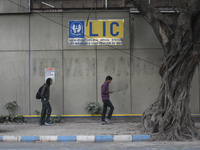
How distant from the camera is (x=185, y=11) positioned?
8.23 m


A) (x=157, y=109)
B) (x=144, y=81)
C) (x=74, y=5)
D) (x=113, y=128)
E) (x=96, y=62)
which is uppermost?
(x=74, y=5)

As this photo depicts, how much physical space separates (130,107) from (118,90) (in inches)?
33.0

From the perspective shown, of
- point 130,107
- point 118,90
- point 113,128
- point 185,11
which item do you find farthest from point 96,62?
point 185,11

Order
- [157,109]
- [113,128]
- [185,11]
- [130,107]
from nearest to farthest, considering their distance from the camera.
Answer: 1. [185,11]
2. [157,109]
3. [113,128]
4. [130,107]

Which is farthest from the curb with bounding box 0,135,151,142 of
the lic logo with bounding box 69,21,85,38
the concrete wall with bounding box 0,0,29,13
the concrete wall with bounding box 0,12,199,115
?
the concrete wall with bounding box 0,0,29,13

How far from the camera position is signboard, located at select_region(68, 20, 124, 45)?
461 inches

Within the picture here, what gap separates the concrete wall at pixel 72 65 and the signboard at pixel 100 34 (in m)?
0.20

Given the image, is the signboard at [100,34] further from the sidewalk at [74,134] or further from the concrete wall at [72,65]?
the sidewalk at [74,134]

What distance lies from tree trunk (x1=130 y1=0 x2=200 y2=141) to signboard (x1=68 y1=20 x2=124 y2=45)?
2600mm

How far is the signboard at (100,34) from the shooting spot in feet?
38.4

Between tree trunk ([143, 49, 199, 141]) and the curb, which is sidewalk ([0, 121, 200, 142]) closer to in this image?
the curb

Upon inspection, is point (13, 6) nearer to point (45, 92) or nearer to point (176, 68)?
point (45, 92)

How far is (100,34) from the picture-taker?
11703 millimetres

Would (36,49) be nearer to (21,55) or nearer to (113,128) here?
(21,55)
